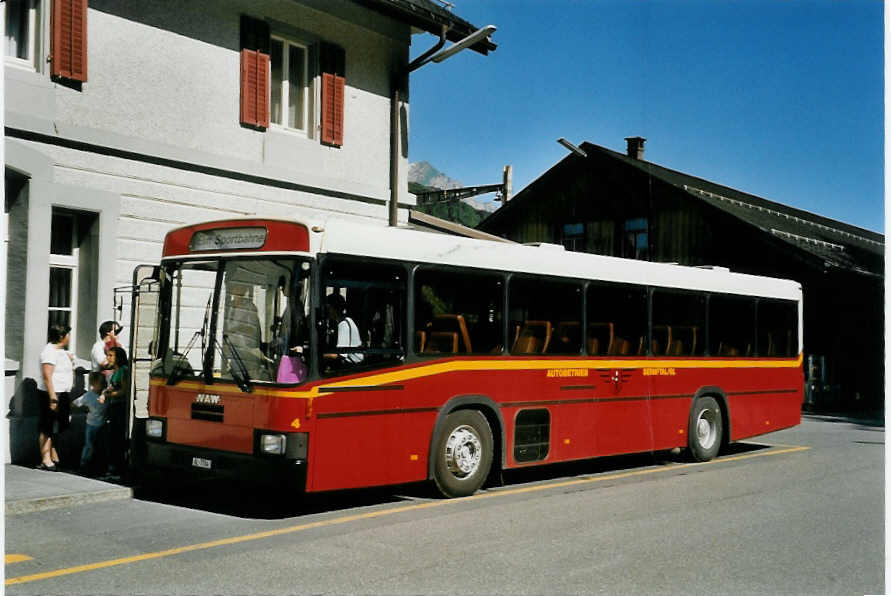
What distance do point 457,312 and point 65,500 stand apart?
159 inches

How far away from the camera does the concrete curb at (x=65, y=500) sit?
853cm

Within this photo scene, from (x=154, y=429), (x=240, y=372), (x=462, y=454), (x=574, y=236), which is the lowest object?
(x=462, y=454)

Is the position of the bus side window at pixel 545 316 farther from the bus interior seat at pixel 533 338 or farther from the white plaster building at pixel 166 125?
the white plaster building at pixel 166 125

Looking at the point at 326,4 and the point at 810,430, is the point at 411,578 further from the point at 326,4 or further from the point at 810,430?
the point at 810,430

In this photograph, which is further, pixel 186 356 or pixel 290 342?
pixel 186 356

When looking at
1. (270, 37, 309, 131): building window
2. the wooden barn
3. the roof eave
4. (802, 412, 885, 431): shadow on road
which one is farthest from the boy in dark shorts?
the wooden barn

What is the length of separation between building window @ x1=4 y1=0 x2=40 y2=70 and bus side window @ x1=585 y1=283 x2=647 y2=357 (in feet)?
22.8

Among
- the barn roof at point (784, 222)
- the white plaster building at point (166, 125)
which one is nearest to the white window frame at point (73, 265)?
the white plaster building at point (166, 125)

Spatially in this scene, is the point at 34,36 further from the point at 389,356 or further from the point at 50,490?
the point at 389,356

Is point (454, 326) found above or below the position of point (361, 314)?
below

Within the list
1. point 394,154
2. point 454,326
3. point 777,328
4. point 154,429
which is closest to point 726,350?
point 777,328

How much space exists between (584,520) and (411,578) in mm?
2578

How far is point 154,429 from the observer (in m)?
9.20

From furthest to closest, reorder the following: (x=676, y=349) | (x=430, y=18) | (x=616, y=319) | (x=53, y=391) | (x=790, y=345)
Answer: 1. (x=430, y=18)
2. (x=790, y=345)
3. (x=676, y=349)
4. (x=616, y=319)
5. (x=53, y=391)
